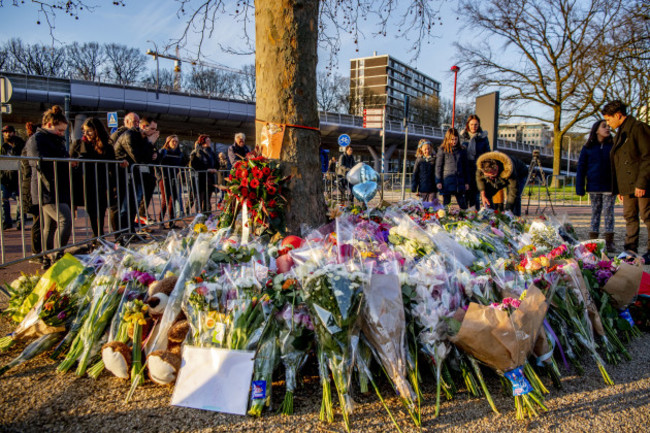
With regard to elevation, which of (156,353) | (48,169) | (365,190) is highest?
(48,169)

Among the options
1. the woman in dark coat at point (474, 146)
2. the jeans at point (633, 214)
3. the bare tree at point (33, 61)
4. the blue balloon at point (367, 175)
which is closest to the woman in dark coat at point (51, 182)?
the blue balloon at point (367, 175)

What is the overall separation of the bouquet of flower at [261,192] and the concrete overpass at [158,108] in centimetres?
2092

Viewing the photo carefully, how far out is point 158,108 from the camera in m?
33.1

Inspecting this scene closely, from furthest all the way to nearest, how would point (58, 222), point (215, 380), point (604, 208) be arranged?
point (604, 208) < point (58, 222) < point (215, 380)

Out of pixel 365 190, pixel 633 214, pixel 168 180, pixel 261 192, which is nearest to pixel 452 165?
pixel 365 190

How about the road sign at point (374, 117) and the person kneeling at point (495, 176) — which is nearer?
the person kneeling at point (495, 176)

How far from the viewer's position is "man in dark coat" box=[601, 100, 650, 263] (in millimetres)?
4988

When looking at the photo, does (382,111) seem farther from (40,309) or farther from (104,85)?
(104,85)

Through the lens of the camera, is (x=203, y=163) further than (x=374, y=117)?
No

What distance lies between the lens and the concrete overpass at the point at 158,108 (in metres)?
27.6

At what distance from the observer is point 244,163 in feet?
13.0

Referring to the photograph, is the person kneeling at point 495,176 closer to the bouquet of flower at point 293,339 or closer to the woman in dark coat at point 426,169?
the woman in dark coat at point 426,169

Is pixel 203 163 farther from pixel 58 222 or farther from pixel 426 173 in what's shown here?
pixel 426 173

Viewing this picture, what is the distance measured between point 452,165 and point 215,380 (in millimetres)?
6121
